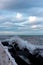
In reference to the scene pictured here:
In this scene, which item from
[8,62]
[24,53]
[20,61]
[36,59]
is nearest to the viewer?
[8,62]

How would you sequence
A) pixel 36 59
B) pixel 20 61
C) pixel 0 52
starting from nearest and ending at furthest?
pixel 0 52, pixel 20 61, pixel 36 59

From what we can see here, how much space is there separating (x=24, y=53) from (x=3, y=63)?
224cm

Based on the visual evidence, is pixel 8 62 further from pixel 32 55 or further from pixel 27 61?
pixel 32 55

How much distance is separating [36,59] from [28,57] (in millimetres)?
301

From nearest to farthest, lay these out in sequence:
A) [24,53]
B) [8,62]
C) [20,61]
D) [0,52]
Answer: [8,62] < [0,52] < [20,61] < [24,53]

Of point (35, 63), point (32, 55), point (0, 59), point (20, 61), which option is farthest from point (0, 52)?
point (32, 55)

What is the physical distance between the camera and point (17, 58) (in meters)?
5.79

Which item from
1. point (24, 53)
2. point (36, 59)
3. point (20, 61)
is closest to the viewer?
point (20, 61)

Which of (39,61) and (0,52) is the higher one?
(0,52)

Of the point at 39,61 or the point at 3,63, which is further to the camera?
the point at 39,61

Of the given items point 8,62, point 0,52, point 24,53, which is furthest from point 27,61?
point 8,62

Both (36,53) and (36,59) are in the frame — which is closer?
(36,59)

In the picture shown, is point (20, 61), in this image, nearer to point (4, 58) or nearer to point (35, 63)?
point (35, 63)

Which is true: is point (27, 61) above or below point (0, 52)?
below
